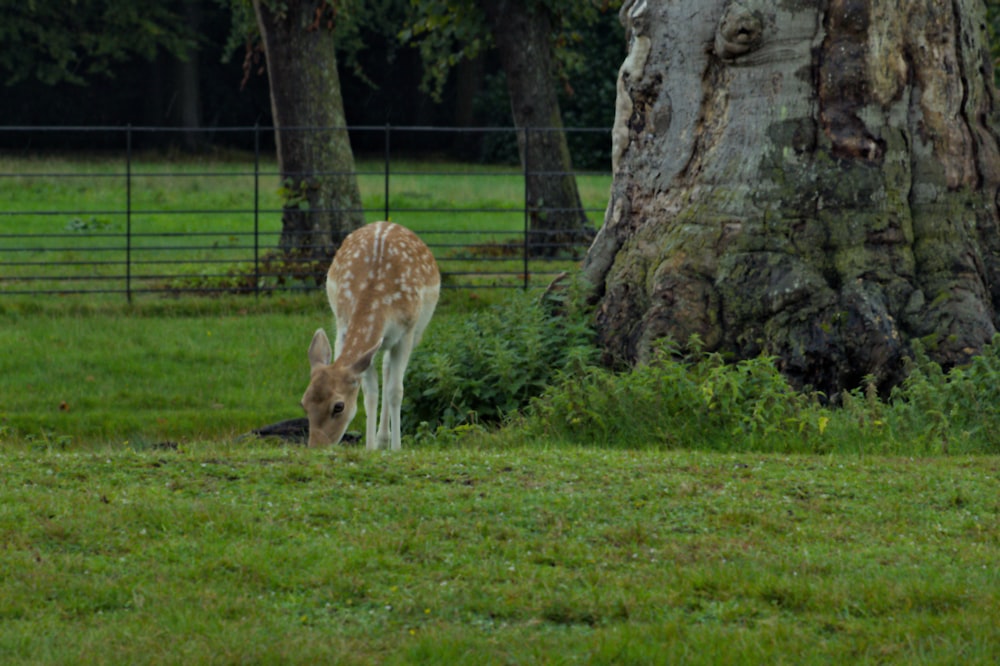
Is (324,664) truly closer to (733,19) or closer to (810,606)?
(810,606)

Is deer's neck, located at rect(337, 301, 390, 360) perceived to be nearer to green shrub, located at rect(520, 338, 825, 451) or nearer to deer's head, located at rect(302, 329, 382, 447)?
deer's head, located at rect(302, 329, 382, 447)

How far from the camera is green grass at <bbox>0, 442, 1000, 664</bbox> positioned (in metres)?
5.20

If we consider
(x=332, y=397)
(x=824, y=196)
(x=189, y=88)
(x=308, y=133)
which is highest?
(x=189, y=88)

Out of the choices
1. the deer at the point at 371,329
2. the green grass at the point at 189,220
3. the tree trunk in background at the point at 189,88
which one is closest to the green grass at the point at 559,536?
the deer at the point at 371,329

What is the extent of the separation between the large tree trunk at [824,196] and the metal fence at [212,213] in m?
6.01

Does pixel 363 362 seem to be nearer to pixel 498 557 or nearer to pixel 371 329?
pixel 371 329

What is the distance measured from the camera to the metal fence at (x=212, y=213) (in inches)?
704

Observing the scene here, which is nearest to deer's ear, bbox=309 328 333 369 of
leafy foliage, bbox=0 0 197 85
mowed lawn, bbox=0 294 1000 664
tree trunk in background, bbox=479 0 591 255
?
mowed lawn, bbox=0 294 1000 664

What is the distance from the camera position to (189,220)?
26734mm

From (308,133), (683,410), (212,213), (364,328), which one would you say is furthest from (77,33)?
(683,410)

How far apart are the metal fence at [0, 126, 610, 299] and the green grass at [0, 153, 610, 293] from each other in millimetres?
39

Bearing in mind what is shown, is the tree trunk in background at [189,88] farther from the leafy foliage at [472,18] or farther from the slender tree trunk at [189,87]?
the leafy foliage at [472,18]

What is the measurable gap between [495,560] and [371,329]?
14.8 ft

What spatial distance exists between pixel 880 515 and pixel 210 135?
44913 mm
